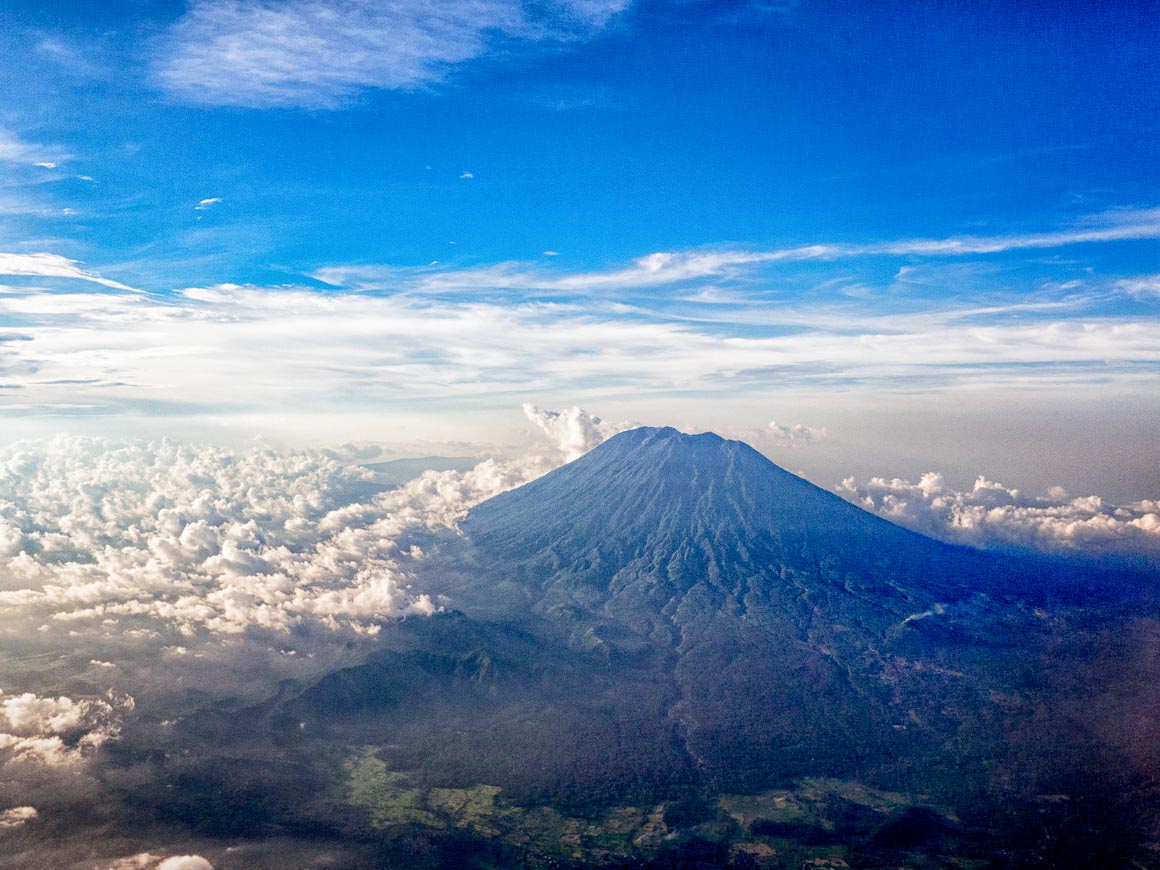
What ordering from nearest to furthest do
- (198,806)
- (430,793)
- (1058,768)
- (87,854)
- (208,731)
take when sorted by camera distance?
(87,854), (198,806), (430,793), (1058,768), (208,731)

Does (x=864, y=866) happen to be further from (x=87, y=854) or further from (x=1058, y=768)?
(x=87, y=854)

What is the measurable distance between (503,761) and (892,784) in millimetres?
102171

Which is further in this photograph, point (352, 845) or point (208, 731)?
point (208, 731)

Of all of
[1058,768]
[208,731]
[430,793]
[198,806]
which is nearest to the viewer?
[198,806]

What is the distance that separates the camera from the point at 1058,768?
182125mm

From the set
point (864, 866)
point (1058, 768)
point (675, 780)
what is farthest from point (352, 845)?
point (1058, 768)

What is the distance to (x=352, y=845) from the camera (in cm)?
14275

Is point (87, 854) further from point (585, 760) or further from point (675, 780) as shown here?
point (675, 780)

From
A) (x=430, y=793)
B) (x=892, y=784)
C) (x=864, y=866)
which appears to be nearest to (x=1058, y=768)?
(x=892, y=784)

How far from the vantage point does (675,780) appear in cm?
17725

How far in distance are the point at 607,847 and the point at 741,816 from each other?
35.4 metres

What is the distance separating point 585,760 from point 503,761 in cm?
2250

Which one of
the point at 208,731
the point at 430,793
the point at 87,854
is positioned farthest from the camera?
the point at 208,731

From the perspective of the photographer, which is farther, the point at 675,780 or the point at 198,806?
the point at 675,780
